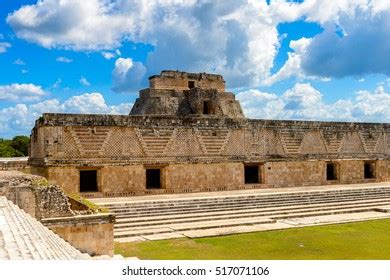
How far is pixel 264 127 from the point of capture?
2355 cm

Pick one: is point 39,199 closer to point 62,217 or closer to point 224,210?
point 62,217

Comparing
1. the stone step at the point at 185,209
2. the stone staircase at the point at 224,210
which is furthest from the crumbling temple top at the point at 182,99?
the stone step at the point at 185,209

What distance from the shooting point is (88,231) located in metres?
12.3

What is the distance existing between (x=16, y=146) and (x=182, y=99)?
2695 cm

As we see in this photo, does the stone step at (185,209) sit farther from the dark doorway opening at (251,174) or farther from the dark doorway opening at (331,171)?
the dark doorway opening at (331,171)

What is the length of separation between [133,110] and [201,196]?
939 cm

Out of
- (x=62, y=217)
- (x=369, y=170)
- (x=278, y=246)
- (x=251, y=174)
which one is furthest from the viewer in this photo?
(x=369, y=170)

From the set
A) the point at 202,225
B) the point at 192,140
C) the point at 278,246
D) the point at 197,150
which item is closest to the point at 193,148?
the point at 197,150

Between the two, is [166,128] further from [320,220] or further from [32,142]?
[320,220]

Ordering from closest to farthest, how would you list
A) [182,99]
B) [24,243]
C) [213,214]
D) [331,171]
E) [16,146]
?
[24,243], [213,214], [331,171], [182,99], [16,146]

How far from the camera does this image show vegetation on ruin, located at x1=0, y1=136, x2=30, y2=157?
43756mm

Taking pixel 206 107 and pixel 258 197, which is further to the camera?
pixel 206 107

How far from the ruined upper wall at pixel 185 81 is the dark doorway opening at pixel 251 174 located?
20.6ft

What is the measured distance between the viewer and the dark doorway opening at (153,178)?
20.9m
